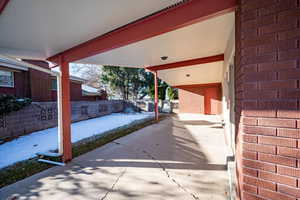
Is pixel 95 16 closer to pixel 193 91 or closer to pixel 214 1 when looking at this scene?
pixel 214 1

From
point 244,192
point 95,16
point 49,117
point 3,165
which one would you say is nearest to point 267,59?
point 244,192

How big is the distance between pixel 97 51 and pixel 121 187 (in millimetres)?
2477

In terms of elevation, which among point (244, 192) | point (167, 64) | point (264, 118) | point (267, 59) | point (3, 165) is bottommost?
point (3, 165)

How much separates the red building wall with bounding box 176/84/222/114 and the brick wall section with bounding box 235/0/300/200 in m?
11.0

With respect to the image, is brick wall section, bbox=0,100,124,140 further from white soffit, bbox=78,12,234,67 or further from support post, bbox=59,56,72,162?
white soffit, bbox=78,12,234,67

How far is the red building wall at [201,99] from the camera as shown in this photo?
1180cm

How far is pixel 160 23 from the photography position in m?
2.21

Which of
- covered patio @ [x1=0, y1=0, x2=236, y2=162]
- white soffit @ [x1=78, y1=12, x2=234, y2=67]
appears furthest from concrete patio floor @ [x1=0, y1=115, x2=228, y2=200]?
white soffit @ [x1=78, y1=12, x2=234, y2=67]

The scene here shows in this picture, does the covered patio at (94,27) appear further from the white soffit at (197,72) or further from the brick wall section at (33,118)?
the brick wall section at (33,118)

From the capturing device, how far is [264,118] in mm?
1352

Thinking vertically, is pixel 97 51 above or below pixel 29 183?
above

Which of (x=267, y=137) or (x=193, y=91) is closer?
(x=267, y=137)

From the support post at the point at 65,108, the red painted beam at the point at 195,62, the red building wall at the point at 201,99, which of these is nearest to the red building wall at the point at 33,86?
the support post at the point at 65,108

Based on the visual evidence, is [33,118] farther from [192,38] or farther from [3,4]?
[192,38]
